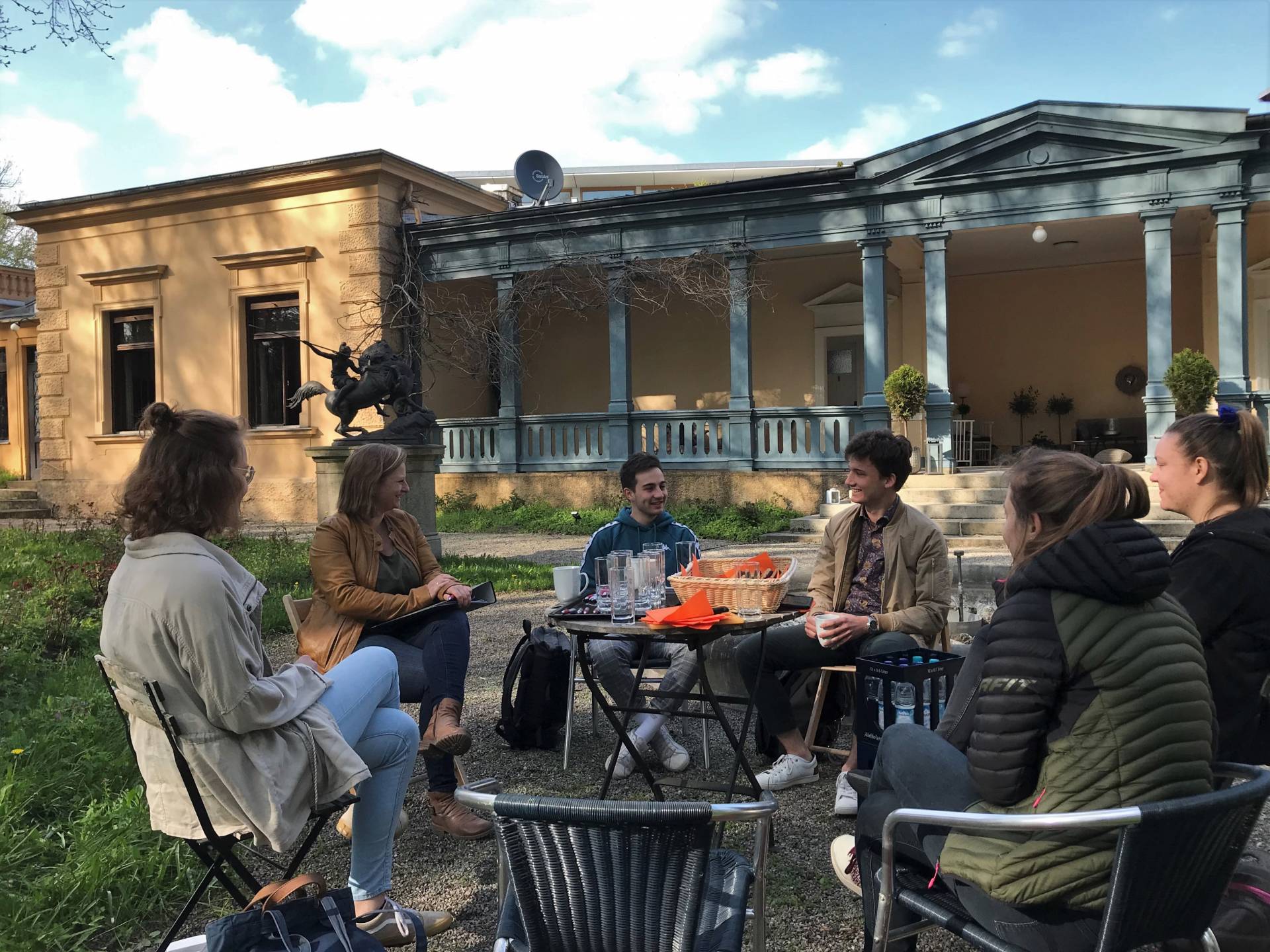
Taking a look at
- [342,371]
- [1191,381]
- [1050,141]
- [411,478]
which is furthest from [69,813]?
[1050,141]

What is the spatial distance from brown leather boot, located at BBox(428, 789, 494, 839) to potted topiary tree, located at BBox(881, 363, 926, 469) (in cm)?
957

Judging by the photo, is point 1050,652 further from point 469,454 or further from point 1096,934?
point 469,454

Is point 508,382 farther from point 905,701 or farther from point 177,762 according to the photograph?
point 177,762

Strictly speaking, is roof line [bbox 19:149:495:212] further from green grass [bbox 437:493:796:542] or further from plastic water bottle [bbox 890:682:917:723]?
plastic water bottle [bbox 890:682:917:723]

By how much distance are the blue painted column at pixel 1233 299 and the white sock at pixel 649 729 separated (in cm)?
986

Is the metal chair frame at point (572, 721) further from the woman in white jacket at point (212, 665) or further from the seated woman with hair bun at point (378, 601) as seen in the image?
the woman in white jacket at point (212, 665)

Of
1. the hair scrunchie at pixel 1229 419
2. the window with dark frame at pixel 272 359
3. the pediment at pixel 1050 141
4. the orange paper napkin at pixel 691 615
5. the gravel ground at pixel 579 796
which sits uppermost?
the pediment at pixel 1050 141

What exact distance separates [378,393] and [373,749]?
6936 mm

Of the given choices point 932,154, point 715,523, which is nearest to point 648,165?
point 932,154

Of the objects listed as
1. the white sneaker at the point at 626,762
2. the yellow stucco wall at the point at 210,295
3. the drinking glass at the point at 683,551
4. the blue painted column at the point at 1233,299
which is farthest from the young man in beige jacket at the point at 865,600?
the yellow stucco wall at the point at 210,295

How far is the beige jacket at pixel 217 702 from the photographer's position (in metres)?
2.15

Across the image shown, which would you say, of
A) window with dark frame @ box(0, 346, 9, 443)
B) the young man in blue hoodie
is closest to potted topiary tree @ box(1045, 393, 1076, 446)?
the young man in blue hoodie

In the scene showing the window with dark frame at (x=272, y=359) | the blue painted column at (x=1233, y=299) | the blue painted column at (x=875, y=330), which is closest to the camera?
the blue painted column at (x=1233, y=299)

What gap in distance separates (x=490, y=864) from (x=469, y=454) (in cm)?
1243
